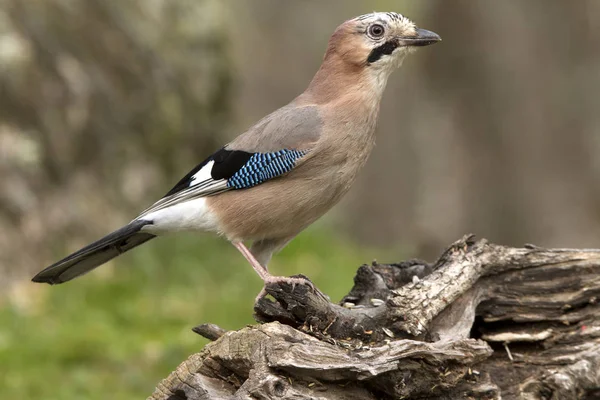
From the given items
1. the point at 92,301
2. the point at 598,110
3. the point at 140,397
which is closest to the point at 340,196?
A: the point at 140,397

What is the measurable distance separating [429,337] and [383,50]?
199 cm

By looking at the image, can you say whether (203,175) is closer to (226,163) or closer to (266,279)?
(226,163)

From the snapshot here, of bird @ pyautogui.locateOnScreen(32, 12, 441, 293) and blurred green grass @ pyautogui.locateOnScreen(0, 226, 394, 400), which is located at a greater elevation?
blurred green grass @ pyautogui.locateOnScreen(0, 226, 394, 400)

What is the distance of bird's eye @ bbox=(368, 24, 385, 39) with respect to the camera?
5.96m

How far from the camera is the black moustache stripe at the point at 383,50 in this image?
5.96 m

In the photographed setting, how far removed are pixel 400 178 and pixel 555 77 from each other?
697 cm

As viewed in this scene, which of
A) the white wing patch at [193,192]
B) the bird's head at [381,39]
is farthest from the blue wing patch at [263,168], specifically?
the bird's head at [381,39]

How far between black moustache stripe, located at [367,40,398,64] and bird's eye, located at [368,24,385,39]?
0.07 metres

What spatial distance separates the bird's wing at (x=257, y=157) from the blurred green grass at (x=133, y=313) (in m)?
1.83

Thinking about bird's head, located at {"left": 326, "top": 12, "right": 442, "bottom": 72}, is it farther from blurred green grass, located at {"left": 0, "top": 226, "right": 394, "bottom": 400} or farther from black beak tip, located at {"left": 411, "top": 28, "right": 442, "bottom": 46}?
blurred green grass, located at {"left": 0, "top": 226, "right": 394, "bottom": 400}

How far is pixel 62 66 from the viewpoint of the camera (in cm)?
946

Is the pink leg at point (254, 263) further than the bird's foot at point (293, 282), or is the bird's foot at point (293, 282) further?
the pink leg at point (254, 263)

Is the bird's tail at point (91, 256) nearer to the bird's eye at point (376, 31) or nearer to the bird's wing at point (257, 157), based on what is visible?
the bird's wing at point (257, 157)

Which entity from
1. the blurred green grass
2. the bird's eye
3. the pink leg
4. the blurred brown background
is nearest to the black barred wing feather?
the pink leg
